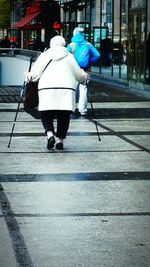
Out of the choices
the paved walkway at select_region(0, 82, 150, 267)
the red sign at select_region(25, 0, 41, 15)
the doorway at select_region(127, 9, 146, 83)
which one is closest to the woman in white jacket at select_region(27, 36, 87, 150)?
the paved walkway at select_region(0, 82, 150, 267)

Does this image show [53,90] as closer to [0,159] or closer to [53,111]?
[53,111]

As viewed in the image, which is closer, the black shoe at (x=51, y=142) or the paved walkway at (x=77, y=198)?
the paved walkway at (x=77, y=198)

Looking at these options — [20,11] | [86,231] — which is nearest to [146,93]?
[86,231]

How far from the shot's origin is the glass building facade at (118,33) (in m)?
27.8

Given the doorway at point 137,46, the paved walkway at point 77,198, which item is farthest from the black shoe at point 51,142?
the doorway at point 137,46

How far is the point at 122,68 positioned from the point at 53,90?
19082 mm

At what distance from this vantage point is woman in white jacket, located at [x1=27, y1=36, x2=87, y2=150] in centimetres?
1300

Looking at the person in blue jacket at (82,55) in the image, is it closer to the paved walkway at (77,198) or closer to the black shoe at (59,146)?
the paved walkway at (77,198)

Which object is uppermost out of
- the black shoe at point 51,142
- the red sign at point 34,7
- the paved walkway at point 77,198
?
the red sign at point 34,7

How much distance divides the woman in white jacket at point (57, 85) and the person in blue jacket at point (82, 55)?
5.09 m

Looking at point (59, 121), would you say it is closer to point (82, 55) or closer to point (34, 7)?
point (82, 55)

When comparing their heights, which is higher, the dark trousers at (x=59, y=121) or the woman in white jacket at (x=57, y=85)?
the woman in white jacket at (x=57, y=85)

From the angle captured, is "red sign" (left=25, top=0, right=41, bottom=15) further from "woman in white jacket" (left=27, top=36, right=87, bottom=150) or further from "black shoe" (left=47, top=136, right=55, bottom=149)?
"black shoe" (left=47, top=136, right=55, bottom=149)

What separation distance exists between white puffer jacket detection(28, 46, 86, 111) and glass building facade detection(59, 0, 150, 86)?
14.1 metres
